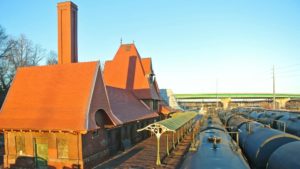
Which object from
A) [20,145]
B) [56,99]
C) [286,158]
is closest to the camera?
[286,158]

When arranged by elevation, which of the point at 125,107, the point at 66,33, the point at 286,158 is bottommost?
the point at 286,158

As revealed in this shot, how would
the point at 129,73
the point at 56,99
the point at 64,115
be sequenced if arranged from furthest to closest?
the point at 129,73, the point at 56,99, the point at 64,115

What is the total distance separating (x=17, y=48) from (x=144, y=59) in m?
31.5

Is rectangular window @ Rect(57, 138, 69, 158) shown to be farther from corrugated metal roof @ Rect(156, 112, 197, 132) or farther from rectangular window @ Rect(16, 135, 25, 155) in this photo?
corrugated metal roof @ Rect(156, 112, 197, 132)

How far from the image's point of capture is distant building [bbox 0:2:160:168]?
16750mm

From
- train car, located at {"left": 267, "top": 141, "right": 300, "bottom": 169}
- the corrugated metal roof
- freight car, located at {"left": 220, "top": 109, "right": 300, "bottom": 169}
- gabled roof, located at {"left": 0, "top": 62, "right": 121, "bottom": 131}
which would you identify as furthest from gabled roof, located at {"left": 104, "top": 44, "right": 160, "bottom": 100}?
train car, located at {"left": 267, "top": 141, "right": 300, "bottom": 169}

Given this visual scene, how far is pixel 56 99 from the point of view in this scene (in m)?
18.6

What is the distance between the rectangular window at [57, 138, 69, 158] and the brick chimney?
8.69 m

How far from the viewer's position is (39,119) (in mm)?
17562

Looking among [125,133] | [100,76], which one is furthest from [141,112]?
[100,76]

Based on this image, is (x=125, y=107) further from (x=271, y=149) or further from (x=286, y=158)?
(x=286, y=158)

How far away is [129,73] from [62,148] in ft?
60.1

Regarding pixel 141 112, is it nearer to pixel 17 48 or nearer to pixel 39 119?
pixel 39 119

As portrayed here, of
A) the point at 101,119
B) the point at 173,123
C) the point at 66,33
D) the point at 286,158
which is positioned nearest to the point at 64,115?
the point at 101,119
